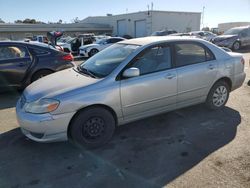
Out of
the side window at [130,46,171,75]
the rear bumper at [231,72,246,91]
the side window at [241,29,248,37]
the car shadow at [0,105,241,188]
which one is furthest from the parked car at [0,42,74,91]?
the side window at [241,29,248,37]

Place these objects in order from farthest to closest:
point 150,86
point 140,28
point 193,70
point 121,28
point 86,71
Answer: point 121,28
point 140,28
point 193,70
point 86,71
point 150,86

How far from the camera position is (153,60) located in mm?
4246

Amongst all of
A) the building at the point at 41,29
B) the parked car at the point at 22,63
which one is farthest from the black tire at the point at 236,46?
the building at the point at 41,29

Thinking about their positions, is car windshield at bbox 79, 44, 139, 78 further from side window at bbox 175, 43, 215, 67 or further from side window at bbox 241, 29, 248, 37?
side window at bbox 241, 29, 248, 37

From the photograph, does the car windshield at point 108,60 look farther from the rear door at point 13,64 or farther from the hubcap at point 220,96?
the rear door at point 13,64

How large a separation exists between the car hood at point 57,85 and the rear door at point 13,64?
2.62 m

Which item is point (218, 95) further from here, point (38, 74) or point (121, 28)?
point (121, 28)

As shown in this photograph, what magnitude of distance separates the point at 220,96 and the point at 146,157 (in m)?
2.42

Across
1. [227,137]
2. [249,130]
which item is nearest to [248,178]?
[227,137]

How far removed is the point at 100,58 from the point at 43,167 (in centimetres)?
220

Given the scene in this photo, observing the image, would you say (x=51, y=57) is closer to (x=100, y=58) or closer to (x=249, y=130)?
(x=100, y=58)

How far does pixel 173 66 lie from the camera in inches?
172

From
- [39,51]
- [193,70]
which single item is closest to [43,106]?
[193,70]

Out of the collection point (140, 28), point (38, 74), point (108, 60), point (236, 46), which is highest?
point (108, 60)
